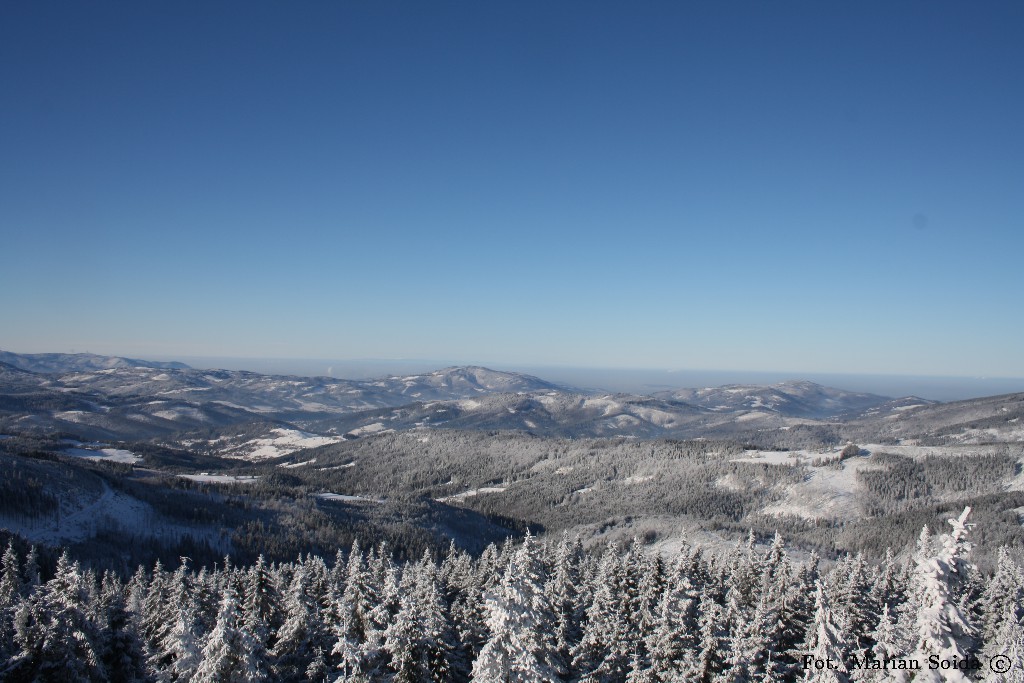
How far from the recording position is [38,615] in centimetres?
3456

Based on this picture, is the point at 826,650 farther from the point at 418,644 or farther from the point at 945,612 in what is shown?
the point at 418,644

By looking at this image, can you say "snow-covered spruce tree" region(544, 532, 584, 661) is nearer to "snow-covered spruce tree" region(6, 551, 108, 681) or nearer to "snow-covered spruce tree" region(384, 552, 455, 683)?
"snow-covered spruce tree" region(384, 552, 455, 683)

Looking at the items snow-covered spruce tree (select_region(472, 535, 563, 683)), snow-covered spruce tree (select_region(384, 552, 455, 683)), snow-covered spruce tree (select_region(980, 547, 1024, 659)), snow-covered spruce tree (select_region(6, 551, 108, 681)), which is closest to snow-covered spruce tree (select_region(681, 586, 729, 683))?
snow-covered spruce tree (select_region(472, 535, 563, 683))

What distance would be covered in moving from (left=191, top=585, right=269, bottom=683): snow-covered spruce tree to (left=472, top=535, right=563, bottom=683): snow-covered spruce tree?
46.0 ft

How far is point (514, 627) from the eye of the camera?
22844 millimetres

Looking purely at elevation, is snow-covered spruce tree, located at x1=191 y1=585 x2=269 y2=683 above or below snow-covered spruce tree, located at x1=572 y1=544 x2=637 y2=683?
above

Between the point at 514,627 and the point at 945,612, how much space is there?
51.7 ft

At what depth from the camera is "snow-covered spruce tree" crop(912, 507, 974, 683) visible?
16.4 meters

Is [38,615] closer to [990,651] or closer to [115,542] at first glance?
[990,651]

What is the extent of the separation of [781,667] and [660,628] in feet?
33.0

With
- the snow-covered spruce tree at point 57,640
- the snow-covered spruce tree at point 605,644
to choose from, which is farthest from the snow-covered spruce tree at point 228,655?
the snow-covered spruce tree at point 605,644

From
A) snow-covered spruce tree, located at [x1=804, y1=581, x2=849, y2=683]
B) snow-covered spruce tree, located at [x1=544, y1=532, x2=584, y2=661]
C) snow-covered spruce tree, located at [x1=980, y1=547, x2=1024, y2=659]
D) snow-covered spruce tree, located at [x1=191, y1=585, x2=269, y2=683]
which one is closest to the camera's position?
snow-covered spruce tree, located at [x1=804, y1=581, x2=849, y2=683]

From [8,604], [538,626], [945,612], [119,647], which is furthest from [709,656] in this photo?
[8,604]

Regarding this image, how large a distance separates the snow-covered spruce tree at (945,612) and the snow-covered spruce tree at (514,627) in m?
14.2
